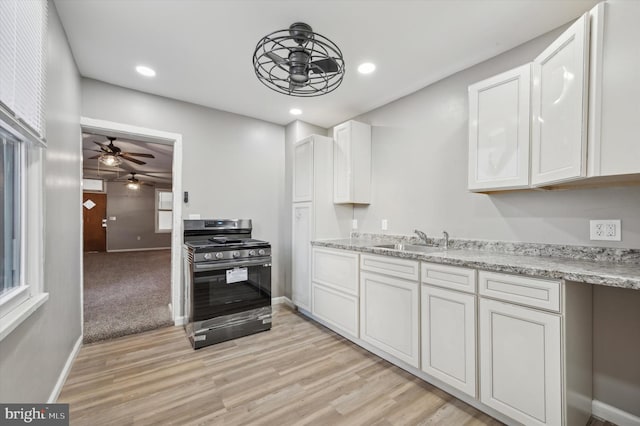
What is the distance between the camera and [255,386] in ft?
6.51

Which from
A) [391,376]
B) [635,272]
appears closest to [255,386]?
[391,376]

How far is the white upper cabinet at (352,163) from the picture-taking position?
318 cm

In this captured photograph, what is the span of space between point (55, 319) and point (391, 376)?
2.39 meters

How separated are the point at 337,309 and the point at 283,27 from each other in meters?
2.51

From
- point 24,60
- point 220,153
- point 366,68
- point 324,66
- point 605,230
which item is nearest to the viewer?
point 24,60

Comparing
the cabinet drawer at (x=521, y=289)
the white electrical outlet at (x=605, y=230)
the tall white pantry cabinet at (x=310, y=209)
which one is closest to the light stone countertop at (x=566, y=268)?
the cabinet drawer at (x=521, y=289)

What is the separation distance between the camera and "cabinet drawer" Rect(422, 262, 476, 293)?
5.66ft

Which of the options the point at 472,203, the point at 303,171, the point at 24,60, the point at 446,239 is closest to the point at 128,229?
the point at 303,171

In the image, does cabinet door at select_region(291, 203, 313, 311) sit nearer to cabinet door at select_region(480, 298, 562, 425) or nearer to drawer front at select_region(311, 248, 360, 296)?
drawer front at select_region(311, 248, 360, 296)

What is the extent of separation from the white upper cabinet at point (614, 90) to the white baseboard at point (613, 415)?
4.64 ft

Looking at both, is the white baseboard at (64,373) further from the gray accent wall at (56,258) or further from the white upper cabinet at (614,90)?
the white upper cabinet at (614,90)

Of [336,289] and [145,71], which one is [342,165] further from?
[145,71]

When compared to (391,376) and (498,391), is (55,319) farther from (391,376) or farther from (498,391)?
(498,391)

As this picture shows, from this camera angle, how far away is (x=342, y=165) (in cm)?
328
